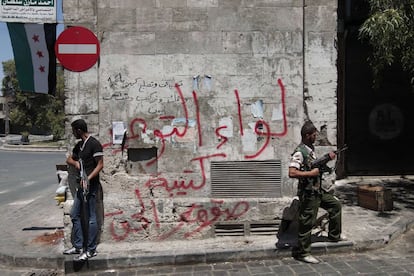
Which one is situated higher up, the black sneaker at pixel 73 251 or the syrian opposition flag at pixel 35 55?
the syrian opposition flag at pixel 35 55

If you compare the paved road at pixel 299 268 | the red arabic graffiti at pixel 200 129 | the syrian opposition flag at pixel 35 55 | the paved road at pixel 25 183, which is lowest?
the paved road at pixel 25 183

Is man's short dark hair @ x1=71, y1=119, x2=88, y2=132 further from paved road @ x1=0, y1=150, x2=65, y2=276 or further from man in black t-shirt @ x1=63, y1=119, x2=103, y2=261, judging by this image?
paved road @ x1=0, y1=150, x2=65, y2=276

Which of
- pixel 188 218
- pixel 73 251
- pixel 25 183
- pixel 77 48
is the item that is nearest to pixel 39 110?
pixel 25 183

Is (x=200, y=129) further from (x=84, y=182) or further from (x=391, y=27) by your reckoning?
(x=391, y=27)

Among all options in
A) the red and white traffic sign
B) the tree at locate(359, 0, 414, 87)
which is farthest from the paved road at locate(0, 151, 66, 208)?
the tree at locate(359, 0, 414, 87)

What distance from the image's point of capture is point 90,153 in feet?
18.1

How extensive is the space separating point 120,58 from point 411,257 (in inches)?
187

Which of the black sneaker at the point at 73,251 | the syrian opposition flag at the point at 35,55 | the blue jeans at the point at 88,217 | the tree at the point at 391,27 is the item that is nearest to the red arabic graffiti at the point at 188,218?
the blue jeans at the point at 88,217

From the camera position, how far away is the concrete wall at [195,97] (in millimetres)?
5918

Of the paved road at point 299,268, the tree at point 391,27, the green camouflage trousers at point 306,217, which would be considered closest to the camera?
the paved road at point 299,268

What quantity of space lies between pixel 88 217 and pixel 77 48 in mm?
2297

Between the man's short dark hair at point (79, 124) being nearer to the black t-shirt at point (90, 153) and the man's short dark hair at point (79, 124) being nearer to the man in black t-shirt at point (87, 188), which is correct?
the man in black t-shirt at point (87, 188)

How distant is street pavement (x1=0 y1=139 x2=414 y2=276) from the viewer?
524 cm

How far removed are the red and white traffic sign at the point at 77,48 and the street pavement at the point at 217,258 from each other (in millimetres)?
2544
